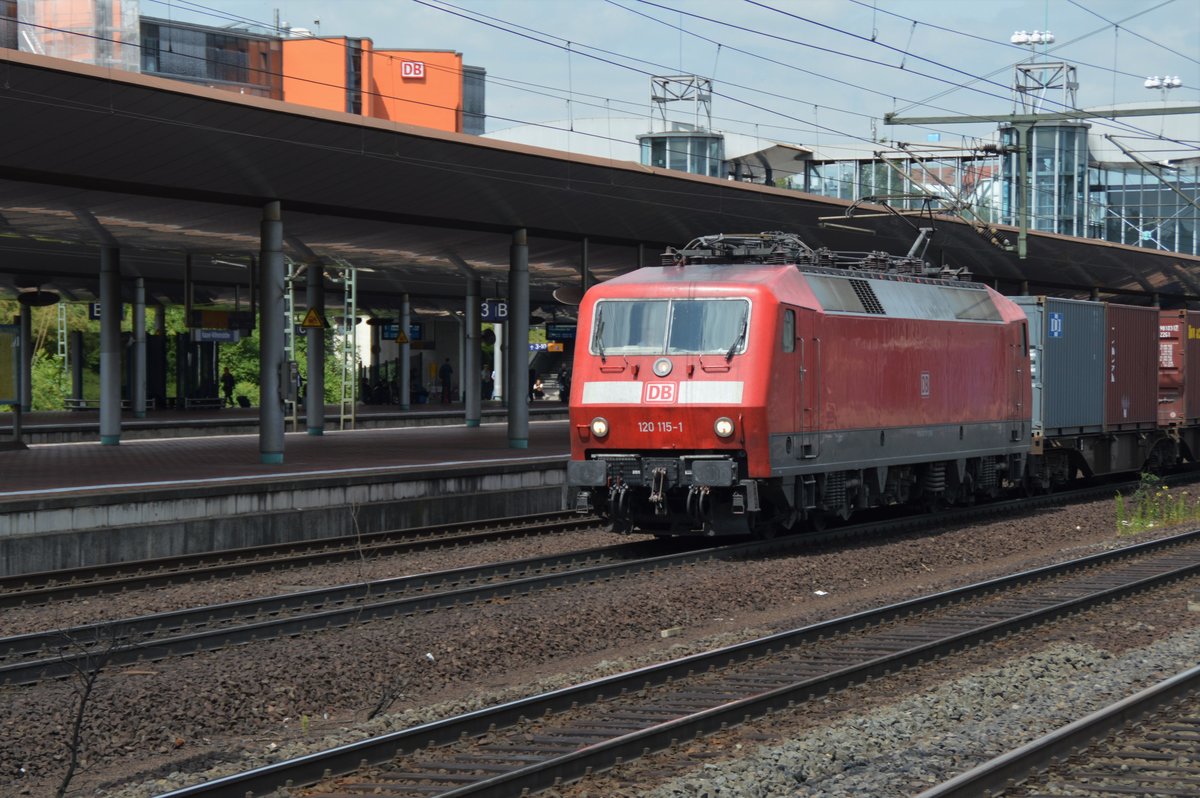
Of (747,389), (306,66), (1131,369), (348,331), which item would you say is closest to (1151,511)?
(1131,369)

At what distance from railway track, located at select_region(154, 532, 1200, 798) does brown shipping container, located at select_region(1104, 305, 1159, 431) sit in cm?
1270

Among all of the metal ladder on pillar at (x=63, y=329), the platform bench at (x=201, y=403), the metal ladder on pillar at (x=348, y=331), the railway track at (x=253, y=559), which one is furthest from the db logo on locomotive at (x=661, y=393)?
the metal ladder on pillar at (x=63, y=329)

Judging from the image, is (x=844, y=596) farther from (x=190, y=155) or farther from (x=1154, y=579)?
(x=190, y=155)

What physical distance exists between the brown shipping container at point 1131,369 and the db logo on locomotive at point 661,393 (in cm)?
1230

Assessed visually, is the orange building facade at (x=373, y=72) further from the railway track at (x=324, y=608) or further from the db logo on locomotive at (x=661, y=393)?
the railway track at (x=324, y=608)

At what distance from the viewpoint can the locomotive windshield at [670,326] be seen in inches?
637

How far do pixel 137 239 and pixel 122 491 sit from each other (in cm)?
1372

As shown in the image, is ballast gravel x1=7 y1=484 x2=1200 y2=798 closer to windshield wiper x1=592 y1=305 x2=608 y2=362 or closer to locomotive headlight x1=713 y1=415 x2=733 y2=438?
locomotive headlight x1=713 y1=415 x2=733 y2=438

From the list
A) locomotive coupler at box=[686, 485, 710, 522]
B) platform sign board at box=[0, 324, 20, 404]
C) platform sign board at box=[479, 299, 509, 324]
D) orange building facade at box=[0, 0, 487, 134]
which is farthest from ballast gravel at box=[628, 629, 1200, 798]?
orange building facade at box=[0, 0, 487, 134]

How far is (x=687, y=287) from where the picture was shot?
16562mm

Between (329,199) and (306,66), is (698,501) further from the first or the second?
(306,66)

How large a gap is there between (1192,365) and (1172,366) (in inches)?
21.7

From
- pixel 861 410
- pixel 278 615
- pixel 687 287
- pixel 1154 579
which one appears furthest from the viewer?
pixel 861 410

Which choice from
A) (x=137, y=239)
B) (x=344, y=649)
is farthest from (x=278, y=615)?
(x=137, y=239)
